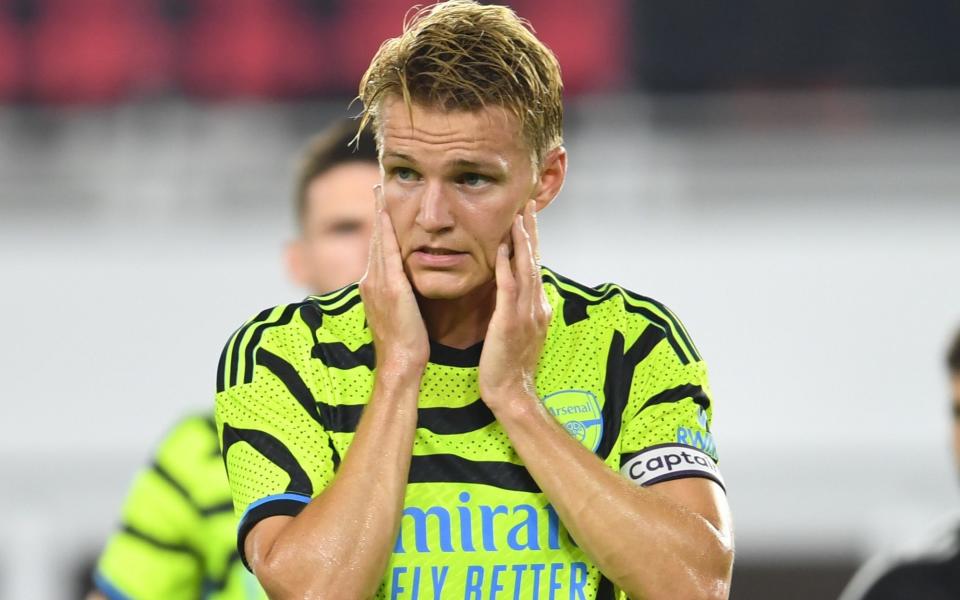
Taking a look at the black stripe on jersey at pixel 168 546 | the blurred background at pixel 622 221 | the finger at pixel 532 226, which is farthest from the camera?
the blurred background at pixel 622 221

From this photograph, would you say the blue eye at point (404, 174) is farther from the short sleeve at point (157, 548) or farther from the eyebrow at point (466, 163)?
the short sleeve at point (157, 548)

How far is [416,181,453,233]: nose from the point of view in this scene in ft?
7.61

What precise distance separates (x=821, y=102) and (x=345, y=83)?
10.2 feet

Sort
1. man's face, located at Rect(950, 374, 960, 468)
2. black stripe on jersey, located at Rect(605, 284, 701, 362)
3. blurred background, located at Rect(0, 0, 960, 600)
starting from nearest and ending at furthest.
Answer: black stripe on jersey, located at Rect(605, 284, 701, 362)
man's face, located at Rect(950, 374, 960, 468)
blurred background, located at Rect(0, 0, 960, 600)

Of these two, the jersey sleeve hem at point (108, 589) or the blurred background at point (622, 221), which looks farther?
the blurred background at point (622, 221)

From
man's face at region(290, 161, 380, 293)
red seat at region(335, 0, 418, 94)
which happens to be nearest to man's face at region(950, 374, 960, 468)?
man's face at region(290, 161, 380, 293)

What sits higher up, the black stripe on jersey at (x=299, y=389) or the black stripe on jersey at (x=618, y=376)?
the black stripe on jersey at (x=618, y=376)

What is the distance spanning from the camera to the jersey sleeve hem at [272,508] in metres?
2.35

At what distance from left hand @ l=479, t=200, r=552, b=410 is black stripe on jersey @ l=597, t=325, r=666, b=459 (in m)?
0.14

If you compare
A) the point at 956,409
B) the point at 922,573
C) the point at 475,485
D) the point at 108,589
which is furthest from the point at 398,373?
the point at 956,409

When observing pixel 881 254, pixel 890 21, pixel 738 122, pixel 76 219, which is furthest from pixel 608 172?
pixel 76 219

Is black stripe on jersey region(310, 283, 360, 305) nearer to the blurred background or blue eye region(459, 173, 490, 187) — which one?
blue eye region(459, 173, 490, 187)

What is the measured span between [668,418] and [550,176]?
429 millimetres

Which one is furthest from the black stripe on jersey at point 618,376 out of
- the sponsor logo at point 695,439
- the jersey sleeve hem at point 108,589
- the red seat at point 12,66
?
the red seat at point 12,66
